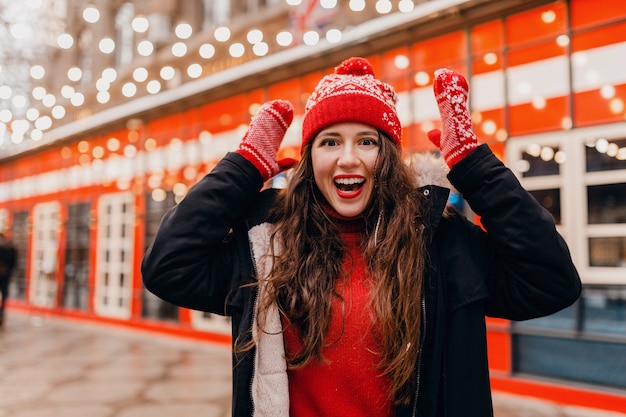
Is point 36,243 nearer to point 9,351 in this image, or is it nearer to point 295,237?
point 9,351

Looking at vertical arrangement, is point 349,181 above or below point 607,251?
above

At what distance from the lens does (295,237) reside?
1.63 m

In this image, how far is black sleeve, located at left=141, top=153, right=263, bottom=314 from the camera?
1.58 meters

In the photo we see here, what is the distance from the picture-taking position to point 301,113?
25.1 ft

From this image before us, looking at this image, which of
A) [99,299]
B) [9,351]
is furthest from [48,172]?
[9,351]

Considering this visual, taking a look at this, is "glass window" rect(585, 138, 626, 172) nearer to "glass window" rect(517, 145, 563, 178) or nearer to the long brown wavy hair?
"glass window" rect(517, 145, 563, 178)

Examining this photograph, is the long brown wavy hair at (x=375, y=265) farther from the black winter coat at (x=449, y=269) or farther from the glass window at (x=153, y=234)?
the glass window at (x=153, y=234)

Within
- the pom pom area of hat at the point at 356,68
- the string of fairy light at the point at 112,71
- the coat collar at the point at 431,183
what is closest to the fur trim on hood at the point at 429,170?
the coat collar at the point at 431,183

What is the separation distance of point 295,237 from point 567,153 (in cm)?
447

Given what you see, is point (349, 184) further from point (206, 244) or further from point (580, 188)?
point (580, 188)

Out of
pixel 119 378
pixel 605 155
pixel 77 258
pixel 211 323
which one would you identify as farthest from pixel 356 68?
pixel 77 258

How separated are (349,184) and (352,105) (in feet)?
0.81

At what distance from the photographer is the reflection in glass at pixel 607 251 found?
16.2ft

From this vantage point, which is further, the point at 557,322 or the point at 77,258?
the point at 77,258
